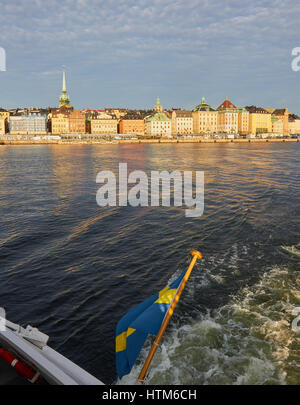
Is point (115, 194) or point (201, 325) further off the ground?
point (115, 194)

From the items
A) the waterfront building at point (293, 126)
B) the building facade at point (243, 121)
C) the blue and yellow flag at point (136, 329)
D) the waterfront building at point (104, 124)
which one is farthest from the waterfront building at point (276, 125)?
the blue and yellow flag at point (136, 329)

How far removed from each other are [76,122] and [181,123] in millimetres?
47791

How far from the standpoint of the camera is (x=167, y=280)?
31.6ft

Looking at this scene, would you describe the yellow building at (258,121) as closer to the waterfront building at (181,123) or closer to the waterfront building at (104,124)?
the waterfront building at (181,123)

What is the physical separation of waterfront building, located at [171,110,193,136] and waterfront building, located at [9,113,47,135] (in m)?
56.9

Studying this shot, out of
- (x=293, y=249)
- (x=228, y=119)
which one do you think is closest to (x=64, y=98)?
(x=228, y=119)

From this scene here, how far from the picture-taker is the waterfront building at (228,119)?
153875 mm

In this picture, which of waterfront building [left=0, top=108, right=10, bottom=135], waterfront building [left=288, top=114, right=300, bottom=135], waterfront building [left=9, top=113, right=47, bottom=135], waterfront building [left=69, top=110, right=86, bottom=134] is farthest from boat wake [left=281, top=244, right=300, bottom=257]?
waterfront building [left=288, top=114, right=300, bottom=135]

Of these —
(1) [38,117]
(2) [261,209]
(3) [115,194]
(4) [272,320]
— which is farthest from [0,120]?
(4) [272,320]

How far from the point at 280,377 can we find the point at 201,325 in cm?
200

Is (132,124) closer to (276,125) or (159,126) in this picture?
(159,126)

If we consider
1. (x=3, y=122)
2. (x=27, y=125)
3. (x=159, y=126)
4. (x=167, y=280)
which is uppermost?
(x=3, y=122)
